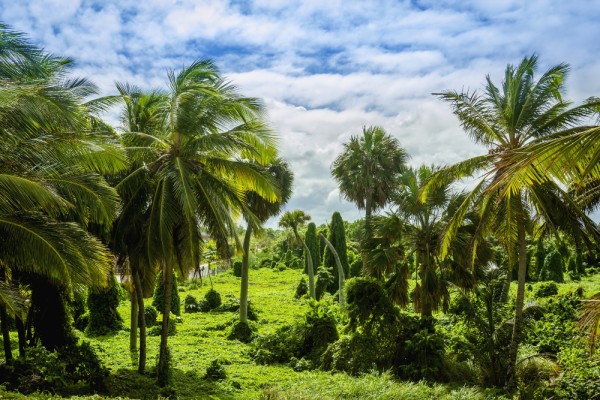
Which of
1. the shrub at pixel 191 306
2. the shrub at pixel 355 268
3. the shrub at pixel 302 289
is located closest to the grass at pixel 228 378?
the shrub at pixel 191 306

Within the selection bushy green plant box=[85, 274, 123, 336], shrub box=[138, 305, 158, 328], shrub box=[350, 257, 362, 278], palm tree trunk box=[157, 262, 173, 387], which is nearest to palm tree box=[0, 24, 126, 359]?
palm tree trunk box=[157, 262, 173, 387]

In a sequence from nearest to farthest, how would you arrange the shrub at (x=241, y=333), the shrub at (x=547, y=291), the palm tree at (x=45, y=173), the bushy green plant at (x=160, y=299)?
the palm tree at (x=45, y=173), the shrub at (x=241, y=333), the shrub at (x=547, y=291), the bushy green plant at (x=160, y=299)

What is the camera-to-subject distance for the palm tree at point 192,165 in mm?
12750

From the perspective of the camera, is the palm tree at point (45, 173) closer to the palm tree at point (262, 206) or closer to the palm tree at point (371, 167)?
the palm tree at point (262, 206)

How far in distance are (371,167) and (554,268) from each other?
13.8 m

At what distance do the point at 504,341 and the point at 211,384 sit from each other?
824cm

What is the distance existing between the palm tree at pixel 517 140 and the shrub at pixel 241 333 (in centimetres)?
1131

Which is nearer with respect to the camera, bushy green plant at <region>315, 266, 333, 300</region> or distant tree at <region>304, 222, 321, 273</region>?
bushy green plant at <region>315, 266, 333, 300</region>

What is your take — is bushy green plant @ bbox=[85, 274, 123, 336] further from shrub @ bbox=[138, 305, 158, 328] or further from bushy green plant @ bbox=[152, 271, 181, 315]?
bushy green plant @ bbox=[152, 271, 181, 315]

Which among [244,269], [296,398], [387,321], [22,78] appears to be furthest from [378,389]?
[244,269]

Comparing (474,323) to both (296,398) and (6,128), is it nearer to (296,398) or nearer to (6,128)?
(296,398)

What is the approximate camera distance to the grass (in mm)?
11305

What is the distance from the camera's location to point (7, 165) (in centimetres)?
854

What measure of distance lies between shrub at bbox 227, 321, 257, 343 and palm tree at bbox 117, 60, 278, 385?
27.2ft
